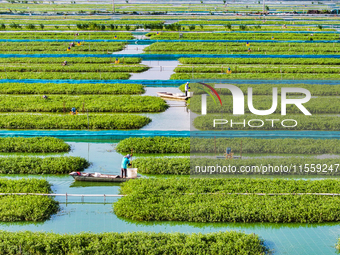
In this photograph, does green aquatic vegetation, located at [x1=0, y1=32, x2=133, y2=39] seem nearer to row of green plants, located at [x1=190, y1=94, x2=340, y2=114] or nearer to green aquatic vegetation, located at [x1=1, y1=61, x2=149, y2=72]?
green aquatic vegetation, located at [x1=1, y1=61, x2=149, y2=72]

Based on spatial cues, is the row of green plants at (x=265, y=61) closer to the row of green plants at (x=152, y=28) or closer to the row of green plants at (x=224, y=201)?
the row of green plants at (x=152, y=28)

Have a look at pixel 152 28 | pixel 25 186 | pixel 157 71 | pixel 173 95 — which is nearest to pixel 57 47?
pixel 157 71

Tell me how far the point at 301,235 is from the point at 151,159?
697cm

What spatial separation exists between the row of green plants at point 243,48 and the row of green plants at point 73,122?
2030 cm

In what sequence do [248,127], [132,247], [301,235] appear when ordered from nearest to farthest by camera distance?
[132,247] < [301,235] < [248,127]

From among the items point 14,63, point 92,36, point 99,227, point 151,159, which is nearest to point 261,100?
point 151,159

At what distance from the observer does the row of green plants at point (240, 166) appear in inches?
731

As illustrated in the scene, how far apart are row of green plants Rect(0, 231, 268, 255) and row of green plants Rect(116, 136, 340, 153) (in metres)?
7.41

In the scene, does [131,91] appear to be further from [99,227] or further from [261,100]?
[99,227]

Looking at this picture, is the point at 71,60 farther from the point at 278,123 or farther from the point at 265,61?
the point at 278,123

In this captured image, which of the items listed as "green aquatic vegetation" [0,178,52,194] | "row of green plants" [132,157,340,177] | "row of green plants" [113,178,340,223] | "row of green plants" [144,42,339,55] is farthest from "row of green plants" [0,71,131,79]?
"row of green plants" [113,178,340,223]

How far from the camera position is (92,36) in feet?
173

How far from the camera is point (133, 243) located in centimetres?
1318

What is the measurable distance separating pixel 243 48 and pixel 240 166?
90.8 feet
